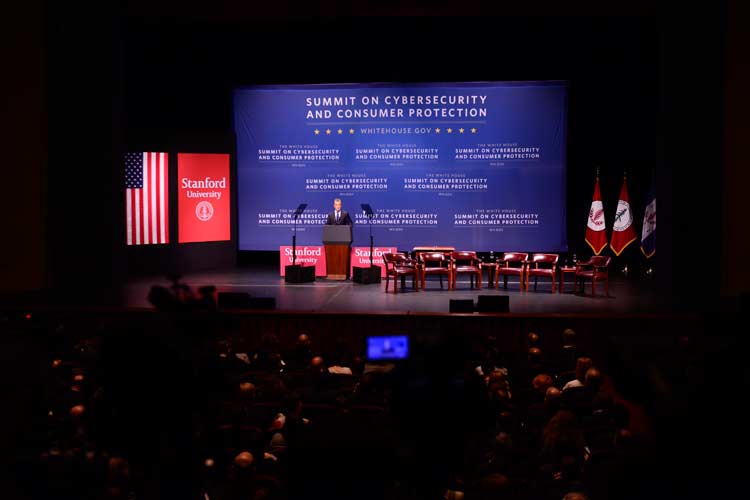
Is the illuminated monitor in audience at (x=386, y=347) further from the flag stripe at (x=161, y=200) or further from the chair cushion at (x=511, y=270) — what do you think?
the flag stripe at (x=161, y=200)

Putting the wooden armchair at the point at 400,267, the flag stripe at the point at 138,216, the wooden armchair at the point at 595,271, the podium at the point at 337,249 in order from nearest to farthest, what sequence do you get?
the wooden armchair at the point at 595,271
the wooden armchair at the point at 400,267
the podium at the point at 337,249
the flag stripe at the point at 138,216

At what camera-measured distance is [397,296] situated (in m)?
10.2

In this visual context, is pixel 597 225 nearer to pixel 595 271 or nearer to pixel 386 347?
pixel 595 271

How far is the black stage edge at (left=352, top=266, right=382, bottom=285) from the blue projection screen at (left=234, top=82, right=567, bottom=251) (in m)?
1.27

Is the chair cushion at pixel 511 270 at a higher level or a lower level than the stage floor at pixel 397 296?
higher

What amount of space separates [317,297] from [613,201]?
20.4ft

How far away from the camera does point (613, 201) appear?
42.6 feet

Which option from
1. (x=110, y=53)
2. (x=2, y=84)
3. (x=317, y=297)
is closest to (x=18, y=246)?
(x=2, y=84)

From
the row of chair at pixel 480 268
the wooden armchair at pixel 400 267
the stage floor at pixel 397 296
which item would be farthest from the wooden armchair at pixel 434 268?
the stage floor at pixel 397 296

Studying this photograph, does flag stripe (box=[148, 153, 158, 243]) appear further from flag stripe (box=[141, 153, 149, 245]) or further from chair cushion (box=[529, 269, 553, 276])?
chair cushion (box=[529, 269, 553, 276])

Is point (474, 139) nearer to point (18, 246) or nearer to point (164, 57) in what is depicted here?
point (164, 57)

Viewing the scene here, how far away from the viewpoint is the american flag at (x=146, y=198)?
1237 cm

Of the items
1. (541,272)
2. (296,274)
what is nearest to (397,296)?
(296,274)

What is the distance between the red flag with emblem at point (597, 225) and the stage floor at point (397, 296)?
0.63 meters
